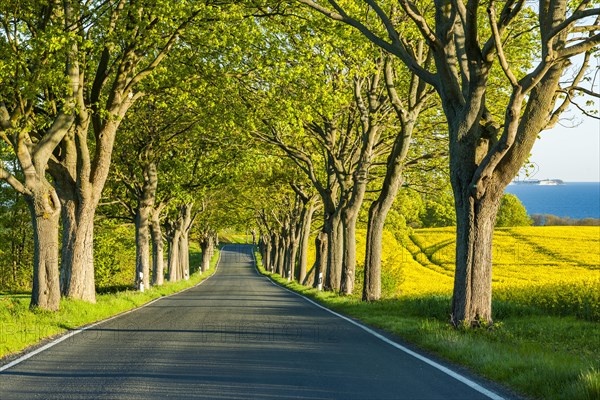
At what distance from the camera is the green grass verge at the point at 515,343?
23.2 ft

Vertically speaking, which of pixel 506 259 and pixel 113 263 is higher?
pixel 506 259

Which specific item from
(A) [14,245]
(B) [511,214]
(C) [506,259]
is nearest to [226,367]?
(C) [506,259]

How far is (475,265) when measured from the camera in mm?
12109

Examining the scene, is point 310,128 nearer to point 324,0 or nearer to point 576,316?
point 324,0

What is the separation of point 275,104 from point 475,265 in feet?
28.2

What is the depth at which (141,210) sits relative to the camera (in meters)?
30.8

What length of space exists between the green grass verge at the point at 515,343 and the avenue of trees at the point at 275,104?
4.01ft

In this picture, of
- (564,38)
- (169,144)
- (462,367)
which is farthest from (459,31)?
(169,144)

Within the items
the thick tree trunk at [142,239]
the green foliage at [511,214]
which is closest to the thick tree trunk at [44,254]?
the thick tree trunk at [142,239]

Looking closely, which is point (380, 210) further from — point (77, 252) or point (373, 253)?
point (77, 252)

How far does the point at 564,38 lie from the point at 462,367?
612 cm

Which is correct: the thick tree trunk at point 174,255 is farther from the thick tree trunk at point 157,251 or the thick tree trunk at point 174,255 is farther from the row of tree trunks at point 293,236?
the row of tree trunks at point 293,236

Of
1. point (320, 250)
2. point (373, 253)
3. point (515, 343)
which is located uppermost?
point (373, 253)

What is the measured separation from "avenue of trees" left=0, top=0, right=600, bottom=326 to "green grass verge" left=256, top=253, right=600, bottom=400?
122cm
